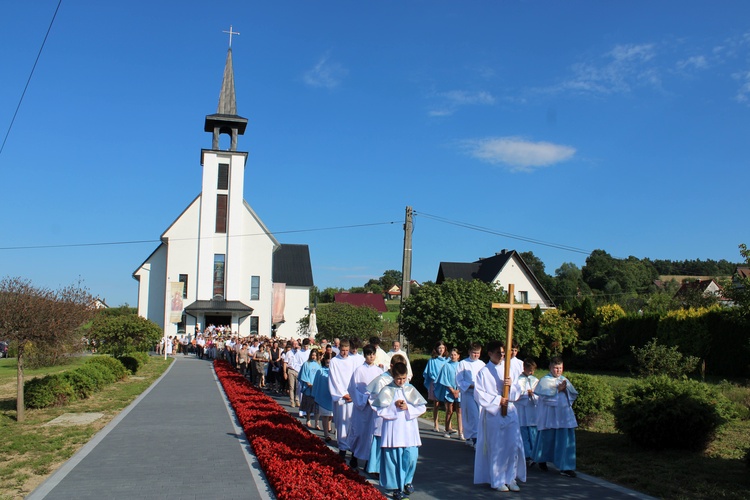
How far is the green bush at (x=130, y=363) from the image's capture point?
25.5 m

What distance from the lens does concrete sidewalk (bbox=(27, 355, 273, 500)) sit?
757 cm

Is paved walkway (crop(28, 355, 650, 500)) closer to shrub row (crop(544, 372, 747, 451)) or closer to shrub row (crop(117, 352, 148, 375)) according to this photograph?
shrub row (crop(544, 372, 747, 451))

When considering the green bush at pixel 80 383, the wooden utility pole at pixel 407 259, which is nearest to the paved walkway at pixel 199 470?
the green bush at pixel 80 383

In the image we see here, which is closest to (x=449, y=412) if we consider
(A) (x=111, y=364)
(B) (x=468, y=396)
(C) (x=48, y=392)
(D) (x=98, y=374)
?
(B) (x=468, y=396)

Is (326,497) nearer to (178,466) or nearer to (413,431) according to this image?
(413,431)

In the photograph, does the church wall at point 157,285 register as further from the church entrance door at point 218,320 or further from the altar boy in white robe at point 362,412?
the altar boy in white robe at point 362,412

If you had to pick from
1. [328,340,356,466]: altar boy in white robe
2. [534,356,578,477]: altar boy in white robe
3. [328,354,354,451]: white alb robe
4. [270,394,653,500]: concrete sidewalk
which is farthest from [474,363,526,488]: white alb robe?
[328,354,354,451]: white alb robe

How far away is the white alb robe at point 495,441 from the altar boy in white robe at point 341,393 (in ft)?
8.31

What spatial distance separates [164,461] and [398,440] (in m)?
3.79

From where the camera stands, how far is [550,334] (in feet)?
101

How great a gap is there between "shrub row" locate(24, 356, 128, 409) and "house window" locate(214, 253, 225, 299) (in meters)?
30.2

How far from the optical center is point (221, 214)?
51312mm

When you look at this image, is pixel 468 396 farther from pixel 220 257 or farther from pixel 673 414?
pixel 220 257

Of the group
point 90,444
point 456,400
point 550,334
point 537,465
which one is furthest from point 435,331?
point 550,334
